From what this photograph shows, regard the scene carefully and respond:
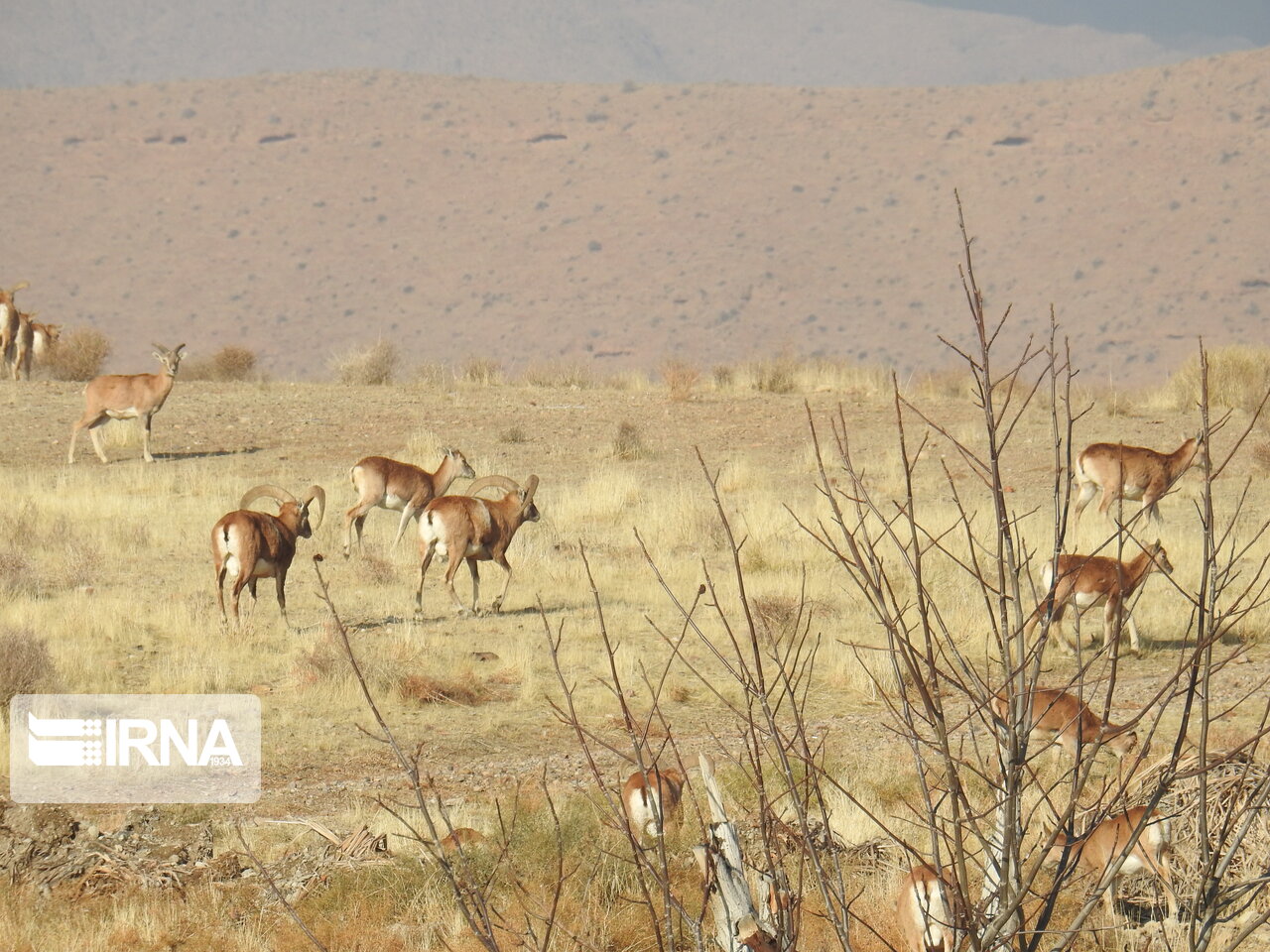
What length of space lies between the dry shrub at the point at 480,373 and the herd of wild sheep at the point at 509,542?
10.9 m

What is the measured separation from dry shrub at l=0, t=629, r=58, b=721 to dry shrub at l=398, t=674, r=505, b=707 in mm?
2352

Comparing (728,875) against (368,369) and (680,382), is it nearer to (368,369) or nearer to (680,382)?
(680,382)

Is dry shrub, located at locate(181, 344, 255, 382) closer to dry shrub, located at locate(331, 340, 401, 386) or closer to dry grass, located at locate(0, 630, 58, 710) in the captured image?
dry shrub, located at locate(331, 340, 401, 386)

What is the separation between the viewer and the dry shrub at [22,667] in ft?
31.2

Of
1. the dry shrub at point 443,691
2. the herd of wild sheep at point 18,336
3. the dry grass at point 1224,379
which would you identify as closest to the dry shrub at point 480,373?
the herd of wild sheep at point 18,336

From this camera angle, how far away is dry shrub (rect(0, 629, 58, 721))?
9.51m

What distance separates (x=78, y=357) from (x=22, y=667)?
2400cm

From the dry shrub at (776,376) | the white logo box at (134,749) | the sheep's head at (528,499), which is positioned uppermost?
the dry shrub at (776,376)

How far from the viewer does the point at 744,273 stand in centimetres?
7800

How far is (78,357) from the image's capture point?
105 ft

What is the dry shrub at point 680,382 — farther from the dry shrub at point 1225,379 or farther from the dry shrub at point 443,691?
the dry shrub at point 443,691

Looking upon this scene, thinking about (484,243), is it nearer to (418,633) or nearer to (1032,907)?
(418,633)

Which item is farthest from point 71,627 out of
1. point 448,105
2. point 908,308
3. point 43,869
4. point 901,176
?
point 448,105

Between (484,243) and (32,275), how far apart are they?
2386cm
